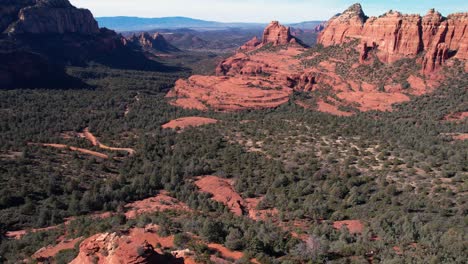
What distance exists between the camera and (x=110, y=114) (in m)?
84.2

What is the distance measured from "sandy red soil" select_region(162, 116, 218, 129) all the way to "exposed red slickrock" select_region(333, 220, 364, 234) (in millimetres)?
41550

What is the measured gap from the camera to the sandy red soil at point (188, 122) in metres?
72.7

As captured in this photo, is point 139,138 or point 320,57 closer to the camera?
point 139,138

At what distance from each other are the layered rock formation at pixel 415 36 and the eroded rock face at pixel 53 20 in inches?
4237

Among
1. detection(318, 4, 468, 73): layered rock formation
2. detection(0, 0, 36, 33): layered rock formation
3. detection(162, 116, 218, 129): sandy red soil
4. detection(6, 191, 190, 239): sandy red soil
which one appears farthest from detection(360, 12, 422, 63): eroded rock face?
detection(0, 0, 36, 33): layered rock formation

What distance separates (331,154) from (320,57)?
188 ft

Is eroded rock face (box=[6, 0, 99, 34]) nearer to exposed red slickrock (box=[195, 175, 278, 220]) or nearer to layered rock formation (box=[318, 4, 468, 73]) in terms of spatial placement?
layered rock formation (box=[318, 4, 468, 73])

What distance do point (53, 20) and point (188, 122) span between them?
10062cm

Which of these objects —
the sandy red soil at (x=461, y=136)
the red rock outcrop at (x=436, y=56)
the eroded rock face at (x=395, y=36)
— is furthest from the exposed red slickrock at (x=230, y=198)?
the eroded rock face at (x=395, y=36)

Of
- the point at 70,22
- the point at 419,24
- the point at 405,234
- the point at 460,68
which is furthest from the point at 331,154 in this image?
the point at 70,22

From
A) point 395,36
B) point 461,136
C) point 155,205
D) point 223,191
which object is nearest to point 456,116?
point 461,136

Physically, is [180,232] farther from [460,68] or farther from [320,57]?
[320,57]

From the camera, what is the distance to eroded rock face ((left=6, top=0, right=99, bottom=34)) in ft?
443

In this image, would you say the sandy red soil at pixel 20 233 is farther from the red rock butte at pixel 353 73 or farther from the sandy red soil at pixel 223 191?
the red rock butte at pixel 353 73
